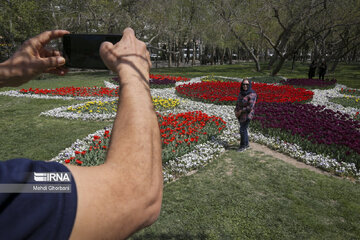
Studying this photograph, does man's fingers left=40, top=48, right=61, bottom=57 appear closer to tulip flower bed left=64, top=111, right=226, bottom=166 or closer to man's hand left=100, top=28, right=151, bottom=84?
man's hand left=100, top=28, right=151, bottom=84

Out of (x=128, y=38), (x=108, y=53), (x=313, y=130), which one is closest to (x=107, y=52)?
(x=108, y=53)

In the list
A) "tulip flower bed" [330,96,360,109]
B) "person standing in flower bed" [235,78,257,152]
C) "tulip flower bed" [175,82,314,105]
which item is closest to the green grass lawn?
"person standing in flower bed" [235,78,257,152]

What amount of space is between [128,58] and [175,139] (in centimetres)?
543

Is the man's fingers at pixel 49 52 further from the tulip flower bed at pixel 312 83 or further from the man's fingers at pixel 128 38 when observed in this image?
the tulip flower bed at pixel 312 83

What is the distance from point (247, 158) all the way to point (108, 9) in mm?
20467

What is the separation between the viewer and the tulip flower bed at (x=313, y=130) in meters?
5.83


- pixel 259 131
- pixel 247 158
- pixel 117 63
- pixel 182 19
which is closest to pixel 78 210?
pixel 117 63

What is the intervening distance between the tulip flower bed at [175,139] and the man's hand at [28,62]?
129 inches

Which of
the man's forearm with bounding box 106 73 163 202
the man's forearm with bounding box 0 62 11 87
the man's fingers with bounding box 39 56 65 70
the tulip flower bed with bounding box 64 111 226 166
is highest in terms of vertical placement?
the man's fingers with bounding box 39 56 65 70

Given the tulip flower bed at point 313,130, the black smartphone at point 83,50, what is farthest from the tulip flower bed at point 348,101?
the black smartphone at point 83,50

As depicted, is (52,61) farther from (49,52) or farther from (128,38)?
(128,38)

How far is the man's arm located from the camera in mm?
674

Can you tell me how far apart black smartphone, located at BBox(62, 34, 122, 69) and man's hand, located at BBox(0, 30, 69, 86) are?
0.19 feet

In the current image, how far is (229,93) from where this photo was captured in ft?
40.8
